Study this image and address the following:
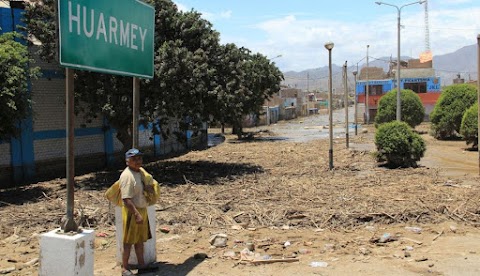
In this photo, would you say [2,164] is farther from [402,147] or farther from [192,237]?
[402,147]

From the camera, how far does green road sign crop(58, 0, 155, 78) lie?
4.39 m

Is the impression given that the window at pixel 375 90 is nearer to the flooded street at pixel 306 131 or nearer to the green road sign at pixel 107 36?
the flooded street at pixel 306 131

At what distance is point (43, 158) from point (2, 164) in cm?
133

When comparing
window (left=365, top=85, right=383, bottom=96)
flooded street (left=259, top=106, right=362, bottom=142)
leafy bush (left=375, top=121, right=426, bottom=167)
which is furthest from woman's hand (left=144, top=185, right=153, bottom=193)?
window (left=365, top=85, right=383, bottom=96)

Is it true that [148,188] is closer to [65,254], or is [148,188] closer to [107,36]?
[65,254]

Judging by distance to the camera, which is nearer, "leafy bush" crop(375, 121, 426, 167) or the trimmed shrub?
"leafy bush" crop(375, 121, 426, 167)

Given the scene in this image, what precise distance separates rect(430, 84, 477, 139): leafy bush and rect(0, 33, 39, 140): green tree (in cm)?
2544

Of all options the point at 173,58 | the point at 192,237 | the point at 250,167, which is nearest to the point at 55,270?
the point at 192,237

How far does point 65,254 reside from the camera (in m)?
4.55

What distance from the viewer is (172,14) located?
14195 mm

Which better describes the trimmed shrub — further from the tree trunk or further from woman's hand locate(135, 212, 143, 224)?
woman's hand locate(135, 212, 143, 224)

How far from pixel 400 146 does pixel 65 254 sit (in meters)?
13.3

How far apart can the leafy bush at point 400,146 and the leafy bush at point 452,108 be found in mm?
14394

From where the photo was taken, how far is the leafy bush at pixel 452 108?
2838cm
